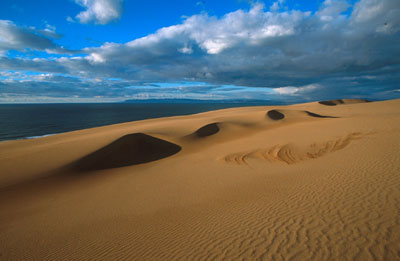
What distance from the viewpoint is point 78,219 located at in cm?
695

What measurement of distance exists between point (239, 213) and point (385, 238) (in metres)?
3.47

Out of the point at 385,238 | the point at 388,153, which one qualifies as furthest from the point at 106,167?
the point at 388,153

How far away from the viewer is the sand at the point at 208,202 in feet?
14.8

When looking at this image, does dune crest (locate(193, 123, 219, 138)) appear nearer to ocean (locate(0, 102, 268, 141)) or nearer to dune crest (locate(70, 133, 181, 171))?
dune crest (locate(70, 133, 181, 171))

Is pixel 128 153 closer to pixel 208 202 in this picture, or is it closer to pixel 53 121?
pixel 208 202

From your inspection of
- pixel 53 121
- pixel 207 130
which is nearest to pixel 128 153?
pixel 207 130

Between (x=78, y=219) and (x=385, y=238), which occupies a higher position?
(x=385, y=238)

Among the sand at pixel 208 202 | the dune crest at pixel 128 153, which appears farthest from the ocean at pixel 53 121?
the sand at pixel 208 202

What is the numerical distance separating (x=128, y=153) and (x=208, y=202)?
9792mm

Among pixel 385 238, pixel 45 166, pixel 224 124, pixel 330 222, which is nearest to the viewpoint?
pixel 385 238

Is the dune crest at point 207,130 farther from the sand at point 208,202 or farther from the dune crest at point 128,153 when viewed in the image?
the sand at point 208,202

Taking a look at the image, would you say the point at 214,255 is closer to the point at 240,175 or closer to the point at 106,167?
the point at 240,175

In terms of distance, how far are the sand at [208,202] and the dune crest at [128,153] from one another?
0.32ft

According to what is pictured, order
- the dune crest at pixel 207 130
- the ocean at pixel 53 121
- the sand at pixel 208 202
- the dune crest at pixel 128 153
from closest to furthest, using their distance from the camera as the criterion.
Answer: the sand at pixel 208 202 < the dune crest at pixel 128 153 < the dune crest at pixel 207 130 < the ocean at pixel 53 121
